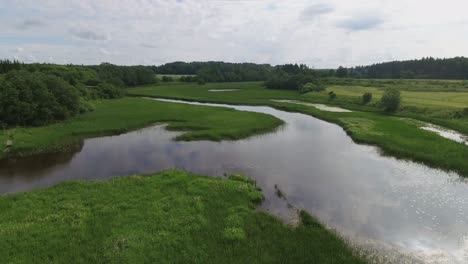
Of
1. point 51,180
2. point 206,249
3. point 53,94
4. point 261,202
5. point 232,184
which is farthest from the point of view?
point 53,94

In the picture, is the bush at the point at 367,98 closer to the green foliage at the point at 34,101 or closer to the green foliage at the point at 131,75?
the green foliage at the point at 34,101

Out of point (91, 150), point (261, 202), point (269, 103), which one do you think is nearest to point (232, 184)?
point (261, 202)

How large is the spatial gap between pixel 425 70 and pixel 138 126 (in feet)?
→ 529

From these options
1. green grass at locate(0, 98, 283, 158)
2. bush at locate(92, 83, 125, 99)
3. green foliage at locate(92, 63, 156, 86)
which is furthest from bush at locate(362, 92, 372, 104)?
green foliage at locate(92, 63, 156, 86)

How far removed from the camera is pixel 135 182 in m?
21.8

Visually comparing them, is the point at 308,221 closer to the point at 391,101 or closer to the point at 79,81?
the point at 391,101

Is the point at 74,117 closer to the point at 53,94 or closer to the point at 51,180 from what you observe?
the point at 53,94

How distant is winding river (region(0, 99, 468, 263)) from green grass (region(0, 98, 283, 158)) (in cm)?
221

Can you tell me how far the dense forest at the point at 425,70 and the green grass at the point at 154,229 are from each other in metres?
154

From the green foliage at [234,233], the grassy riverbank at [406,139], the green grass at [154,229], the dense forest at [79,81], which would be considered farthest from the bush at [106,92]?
the green foliage at [234,233]

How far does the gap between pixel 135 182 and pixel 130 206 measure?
4133 millimetres

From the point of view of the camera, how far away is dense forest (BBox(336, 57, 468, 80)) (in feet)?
447

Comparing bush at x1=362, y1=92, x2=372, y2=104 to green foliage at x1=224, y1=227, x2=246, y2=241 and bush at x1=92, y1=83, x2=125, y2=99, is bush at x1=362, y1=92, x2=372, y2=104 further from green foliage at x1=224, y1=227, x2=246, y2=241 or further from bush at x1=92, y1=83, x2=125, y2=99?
bush at x1=92, y1=83, x2=125, y2=99

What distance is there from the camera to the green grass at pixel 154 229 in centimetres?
1376
